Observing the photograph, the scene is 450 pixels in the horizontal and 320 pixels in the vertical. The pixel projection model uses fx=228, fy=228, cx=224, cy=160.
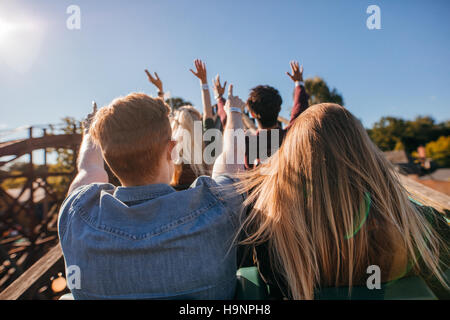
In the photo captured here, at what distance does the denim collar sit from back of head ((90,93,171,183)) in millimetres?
61

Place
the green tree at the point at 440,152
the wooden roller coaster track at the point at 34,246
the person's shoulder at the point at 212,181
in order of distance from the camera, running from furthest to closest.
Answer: the green tree at the point at 440,152 → the wooden roller coaster track at the point at 34,246 → the person's shoulder at the point at 212,181

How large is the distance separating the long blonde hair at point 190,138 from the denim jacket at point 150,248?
1.42 metres

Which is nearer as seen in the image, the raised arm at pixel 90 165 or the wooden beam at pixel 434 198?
the raised arm at pixel 90 165

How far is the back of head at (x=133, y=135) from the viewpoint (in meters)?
1.20

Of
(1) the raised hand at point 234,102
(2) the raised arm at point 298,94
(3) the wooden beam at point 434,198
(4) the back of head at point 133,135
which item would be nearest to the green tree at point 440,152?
(3) the wooden beam at point 434,198

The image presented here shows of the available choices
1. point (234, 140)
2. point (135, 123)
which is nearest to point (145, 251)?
point (135, 123)

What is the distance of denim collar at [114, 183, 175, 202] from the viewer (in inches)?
47.1

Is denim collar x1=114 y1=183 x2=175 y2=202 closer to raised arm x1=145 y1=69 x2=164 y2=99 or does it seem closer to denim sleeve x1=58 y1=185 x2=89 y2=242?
denim sleeve x1=58 y1=185 x2=89 y2=242

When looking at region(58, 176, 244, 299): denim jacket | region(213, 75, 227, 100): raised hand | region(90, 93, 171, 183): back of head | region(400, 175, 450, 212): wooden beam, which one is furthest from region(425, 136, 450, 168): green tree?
region(90, 93, 171, 183): back of head

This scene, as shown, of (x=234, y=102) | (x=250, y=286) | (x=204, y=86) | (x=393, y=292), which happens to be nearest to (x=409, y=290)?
(x=393, y=292)

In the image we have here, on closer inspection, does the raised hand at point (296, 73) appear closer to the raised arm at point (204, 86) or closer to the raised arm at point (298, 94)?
the raised arm at point (298, 94)

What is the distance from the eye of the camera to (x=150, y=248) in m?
1.01
